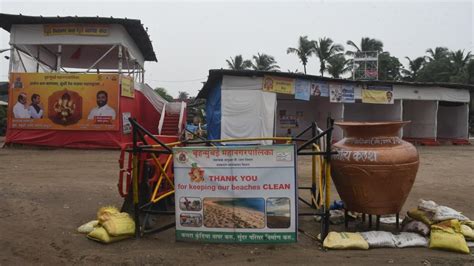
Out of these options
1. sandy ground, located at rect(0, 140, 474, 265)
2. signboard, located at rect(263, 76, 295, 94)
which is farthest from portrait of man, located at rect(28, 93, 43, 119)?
signboard, located at rect(263, 76, 295, 94)

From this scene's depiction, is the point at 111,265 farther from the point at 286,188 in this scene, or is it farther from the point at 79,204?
the point at 79,204

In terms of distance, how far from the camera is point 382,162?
477cm

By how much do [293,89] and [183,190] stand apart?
14494mm

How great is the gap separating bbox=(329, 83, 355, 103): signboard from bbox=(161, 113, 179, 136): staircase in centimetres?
761

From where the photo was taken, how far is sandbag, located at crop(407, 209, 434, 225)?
4.88 metres

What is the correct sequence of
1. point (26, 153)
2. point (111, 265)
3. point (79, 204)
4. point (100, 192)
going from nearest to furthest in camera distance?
point (111, 265), point (79, 204), point (100, 192), point (26, 153)

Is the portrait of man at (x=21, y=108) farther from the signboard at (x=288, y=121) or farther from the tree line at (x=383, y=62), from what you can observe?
the tree line at (x=383, y=62)

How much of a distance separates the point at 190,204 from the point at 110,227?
0.99m

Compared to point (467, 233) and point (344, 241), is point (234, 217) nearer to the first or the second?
point (344, 241)

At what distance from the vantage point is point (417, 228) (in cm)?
491

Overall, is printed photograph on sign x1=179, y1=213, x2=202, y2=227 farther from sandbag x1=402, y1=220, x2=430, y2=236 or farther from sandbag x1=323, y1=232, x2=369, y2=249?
sandbag x1=402, y1=220, x2=430, y2=236

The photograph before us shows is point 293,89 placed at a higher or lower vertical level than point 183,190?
higher

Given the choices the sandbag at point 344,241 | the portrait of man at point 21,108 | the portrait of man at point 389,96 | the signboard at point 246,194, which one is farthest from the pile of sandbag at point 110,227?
the portrait of man at point 389,96

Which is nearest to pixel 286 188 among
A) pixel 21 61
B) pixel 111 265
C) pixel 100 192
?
pixel 111 265
